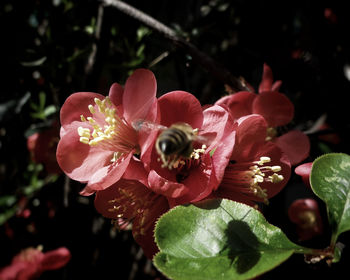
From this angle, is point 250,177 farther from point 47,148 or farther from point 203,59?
point 47,148

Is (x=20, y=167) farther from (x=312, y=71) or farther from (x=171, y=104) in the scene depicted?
(x=312, y=71)

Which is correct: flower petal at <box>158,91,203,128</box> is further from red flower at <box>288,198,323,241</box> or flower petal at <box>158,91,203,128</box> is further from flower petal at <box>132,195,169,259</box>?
red flower at <box>288,198,323,241</box>

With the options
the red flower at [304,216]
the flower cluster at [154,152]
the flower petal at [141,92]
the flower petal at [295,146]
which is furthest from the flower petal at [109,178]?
the red flower at [304,216]

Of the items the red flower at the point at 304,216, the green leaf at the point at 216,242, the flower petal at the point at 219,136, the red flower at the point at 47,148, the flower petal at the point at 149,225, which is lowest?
the red flower at the point at 304,216

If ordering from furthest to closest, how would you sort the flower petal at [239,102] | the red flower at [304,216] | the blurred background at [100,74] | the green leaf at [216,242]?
the red flower at [304,216]
the blurred background at [100,74]
the flower petal at [239,102]
the green leaf at [216,242]

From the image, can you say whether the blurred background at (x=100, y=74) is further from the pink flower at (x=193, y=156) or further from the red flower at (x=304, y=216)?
the pink flower at (x=193, y=156)

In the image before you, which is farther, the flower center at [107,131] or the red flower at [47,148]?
the red flower at [47,148]

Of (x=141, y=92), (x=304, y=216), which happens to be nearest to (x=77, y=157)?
(x=141, y=92)

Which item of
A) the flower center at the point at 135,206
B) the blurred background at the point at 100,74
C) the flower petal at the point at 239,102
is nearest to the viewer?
the flower center at the point at 135,206
